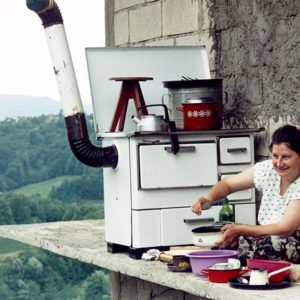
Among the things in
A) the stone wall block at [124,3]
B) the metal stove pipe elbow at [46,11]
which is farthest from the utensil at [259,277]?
the stone wall block at [124,3]

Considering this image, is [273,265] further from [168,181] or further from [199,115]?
[199,115]

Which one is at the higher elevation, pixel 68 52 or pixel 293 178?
pixel 68 52

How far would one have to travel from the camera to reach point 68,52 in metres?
7.02

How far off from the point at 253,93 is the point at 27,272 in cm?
670

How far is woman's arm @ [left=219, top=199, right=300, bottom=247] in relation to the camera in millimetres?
5852

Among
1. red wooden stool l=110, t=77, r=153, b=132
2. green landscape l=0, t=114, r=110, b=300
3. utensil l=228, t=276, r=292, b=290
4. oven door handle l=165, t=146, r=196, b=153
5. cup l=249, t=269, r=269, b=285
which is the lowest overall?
green landscape l=0, t=114, r=110, b=300

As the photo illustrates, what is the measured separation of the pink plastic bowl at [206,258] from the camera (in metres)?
5.92

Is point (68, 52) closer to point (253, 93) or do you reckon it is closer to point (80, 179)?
point (253, 93)

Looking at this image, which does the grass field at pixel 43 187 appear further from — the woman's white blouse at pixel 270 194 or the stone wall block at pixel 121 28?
the woman's white blouse at pixel 270 194

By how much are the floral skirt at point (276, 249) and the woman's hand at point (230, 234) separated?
9cm

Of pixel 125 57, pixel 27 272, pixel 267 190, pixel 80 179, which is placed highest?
pixel 125 57

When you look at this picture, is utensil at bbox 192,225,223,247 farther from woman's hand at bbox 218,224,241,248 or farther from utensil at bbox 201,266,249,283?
utensil at bbox 201,266,249,283

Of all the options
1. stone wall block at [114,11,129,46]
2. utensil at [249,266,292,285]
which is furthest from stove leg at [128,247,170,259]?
stone wall block at [114,11,129,46]

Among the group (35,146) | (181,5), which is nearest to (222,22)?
(181,5)
